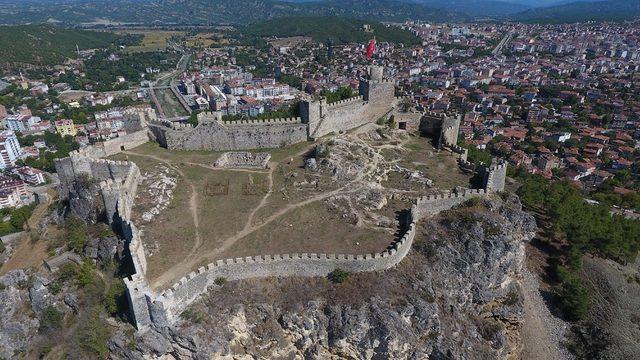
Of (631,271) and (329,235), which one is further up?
(329,235)

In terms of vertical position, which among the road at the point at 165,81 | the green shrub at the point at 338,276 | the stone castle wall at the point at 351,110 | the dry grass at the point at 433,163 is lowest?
the road at the point at 165,81

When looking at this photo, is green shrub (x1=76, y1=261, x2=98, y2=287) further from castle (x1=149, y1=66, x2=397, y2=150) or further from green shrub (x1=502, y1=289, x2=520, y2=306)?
green shrub (x1=502, y1=289, x2=520, y2=306)

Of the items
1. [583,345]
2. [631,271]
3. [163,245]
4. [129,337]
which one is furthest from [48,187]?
[631,271]

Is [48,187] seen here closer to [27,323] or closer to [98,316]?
[27,323]

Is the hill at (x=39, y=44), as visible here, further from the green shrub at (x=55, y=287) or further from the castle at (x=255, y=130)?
the green shrub at (x=55, y=287)

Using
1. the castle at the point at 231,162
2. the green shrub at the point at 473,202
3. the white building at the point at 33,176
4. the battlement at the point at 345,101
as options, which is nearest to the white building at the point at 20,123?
the white building at the point at 33,176

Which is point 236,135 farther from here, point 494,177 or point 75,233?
point 494,177
